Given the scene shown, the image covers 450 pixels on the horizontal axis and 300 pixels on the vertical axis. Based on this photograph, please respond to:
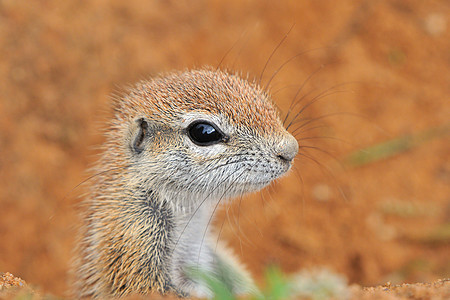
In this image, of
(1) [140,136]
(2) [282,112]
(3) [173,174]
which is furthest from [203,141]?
(2) [282,112]

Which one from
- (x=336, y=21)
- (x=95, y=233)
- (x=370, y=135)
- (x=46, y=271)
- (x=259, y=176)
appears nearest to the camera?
(x=259, y=176)

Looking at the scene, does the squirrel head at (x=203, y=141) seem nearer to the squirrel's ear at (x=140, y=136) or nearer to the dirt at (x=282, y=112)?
the squirrel's ear at (x=140, y=136)

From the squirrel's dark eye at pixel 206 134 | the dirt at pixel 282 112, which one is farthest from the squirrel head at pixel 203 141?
the dirt at pixel 282 112

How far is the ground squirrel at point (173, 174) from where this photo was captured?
325cm

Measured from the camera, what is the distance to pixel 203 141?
330 centimetres

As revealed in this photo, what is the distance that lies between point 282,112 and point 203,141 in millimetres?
3198

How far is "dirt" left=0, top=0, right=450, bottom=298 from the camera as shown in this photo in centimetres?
626

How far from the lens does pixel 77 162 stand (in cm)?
658

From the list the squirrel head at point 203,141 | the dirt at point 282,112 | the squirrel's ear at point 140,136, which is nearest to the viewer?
the squirrel head at point 203,141

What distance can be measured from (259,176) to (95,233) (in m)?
1.32

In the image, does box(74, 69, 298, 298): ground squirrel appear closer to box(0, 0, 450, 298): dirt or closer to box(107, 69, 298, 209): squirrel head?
box(107, 69, 298, 209): squirrel head

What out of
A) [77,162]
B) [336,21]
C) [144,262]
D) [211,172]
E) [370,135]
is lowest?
[144,262]

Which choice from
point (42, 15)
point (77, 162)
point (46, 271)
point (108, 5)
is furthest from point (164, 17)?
point (46, 271)

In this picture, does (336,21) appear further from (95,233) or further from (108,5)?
(95,233)
